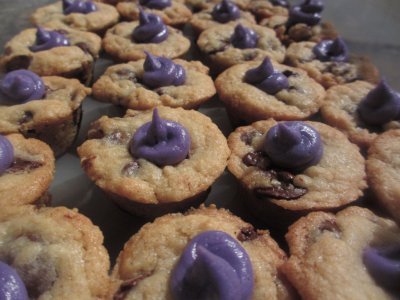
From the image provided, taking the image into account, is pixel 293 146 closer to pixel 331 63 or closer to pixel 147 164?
pixel 147 164

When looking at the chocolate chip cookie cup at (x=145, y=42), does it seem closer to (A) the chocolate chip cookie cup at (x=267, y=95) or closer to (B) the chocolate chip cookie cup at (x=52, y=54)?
(B) the chocolate chip cookie cup at (x=52, y=54)

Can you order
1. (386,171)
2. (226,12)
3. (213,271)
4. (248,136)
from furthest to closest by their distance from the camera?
1. (226,12)
2. (248,136)
3. (386,171)
4. (213,271)

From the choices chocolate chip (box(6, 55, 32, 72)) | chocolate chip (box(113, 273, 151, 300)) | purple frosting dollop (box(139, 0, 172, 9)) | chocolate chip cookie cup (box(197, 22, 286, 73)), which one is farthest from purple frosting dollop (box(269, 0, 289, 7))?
chocolate chip (box(113, 273, 151, 300))

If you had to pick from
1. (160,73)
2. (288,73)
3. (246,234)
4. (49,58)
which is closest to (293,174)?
(246,234)

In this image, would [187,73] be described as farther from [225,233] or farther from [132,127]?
[225,233]

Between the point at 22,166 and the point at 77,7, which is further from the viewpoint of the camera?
the point at 77,7

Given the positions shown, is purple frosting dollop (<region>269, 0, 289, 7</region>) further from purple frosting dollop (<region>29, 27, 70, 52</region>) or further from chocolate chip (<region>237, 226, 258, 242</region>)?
chocolate chip (<region>237, 226, 258, 242</region>)

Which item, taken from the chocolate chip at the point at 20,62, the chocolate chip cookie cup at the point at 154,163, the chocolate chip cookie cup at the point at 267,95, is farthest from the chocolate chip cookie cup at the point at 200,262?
the chocolate chip at the point at 20,62
